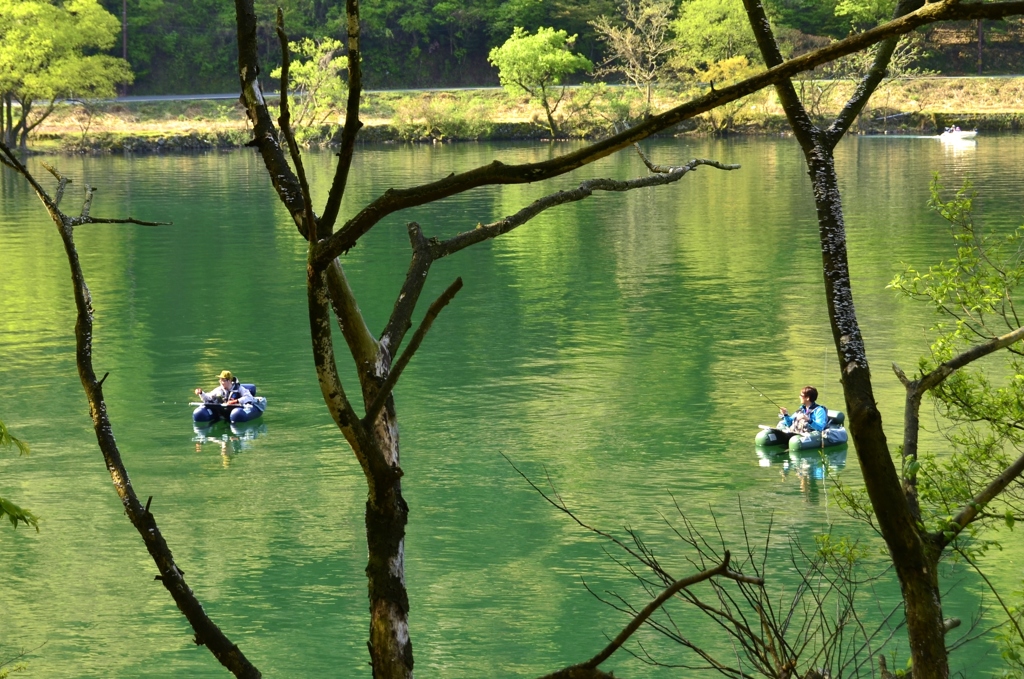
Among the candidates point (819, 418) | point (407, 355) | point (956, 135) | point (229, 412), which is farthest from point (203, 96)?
point (407, 355)

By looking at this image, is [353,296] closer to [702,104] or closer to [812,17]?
[702,104]

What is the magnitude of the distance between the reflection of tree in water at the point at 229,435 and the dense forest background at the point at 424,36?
2252 inches

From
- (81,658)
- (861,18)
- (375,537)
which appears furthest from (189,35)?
(375,537)

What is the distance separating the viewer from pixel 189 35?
75000mm

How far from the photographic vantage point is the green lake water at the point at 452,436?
9.69 meters

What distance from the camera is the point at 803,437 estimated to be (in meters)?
13.2

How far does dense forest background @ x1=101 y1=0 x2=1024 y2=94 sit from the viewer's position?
7212 cm

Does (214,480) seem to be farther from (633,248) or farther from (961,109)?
(961,109)

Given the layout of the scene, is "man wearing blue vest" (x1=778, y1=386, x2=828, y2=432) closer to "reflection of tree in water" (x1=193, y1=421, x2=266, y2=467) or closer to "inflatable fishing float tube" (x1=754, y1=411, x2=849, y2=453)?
"inflatable fishing float tube" (x1=754, y1=411, x2=849, y2=453)

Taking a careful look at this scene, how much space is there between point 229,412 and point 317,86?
157ft

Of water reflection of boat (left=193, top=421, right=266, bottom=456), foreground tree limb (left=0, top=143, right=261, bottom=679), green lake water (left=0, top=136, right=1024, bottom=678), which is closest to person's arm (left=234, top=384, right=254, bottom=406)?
water reflection of boat (left=193, top=421, right=266, bottom=456)

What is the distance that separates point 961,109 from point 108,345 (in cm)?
5381

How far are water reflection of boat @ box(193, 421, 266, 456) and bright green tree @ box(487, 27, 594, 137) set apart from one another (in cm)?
5162

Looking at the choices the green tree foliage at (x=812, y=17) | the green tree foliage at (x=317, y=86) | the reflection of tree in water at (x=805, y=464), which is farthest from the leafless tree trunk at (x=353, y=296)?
the green tree foliage at (x=812, y=17)
